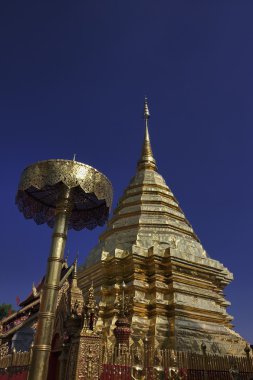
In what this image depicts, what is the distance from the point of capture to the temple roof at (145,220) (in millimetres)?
14586

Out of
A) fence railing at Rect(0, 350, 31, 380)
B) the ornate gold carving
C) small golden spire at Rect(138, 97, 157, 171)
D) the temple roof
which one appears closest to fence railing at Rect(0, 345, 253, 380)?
fence railing at Rect(0, 350, 31, 380)

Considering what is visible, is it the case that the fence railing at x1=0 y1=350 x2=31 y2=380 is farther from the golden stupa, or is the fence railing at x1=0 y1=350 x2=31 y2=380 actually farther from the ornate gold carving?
the golden stupa

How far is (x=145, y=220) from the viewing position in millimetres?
15609

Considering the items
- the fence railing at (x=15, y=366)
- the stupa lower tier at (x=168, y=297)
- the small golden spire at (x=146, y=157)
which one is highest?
the small golden spire at (x=146, y=157)

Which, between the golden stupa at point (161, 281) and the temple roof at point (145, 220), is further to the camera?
the temple roof at point (145, 220)

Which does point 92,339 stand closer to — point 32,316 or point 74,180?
point 74,180

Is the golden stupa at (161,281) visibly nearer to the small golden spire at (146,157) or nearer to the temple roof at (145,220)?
the temple roof at (145,220)

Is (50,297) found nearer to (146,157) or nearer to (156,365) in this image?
(156,365)

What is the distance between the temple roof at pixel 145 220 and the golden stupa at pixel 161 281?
0.14 ft

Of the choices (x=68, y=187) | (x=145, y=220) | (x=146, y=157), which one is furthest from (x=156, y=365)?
(x=146, y=157)

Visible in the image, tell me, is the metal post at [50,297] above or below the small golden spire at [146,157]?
below

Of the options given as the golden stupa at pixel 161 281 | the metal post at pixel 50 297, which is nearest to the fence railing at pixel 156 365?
the metal post at pixel 50 297

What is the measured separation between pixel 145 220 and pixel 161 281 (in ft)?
10.7

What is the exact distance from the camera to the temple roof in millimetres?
14586
